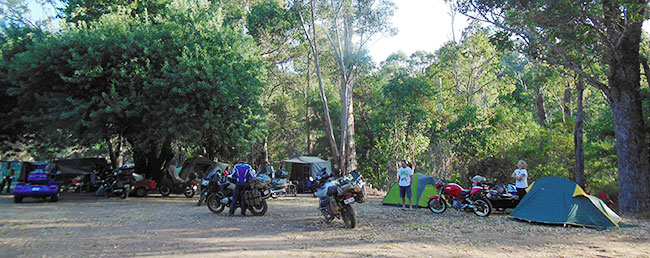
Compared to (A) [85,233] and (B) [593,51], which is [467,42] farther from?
(A) [85,233]

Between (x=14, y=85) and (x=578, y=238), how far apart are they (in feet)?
55.9

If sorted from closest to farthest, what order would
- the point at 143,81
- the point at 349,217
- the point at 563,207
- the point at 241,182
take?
the point at 349,217
the point at 563,207
the point at 241,182
the point at 143,81

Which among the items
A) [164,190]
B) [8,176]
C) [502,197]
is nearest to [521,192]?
[502,197]

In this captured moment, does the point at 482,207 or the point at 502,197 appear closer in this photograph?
the point at 482,207

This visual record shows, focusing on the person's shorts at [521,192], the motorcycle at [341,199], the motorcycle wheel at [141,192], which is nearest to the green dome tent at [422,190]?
the person's shorts at [521,192]

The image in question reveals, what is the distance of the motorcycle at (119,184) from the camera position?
1528 centimetres

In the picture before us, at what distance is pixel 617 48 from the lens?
1057 centimetres

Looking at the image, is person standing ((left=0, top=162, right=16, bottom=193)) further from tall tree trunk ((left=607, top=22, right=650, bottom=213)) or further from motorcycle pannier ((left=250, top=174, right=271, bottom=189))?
tall tree trunk ((left=607, top=22, right=650, bottom=213))

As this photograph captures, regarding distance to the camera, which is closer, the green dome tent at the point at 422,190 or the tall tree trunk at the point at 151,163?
the green dome tent at the point at 422,190

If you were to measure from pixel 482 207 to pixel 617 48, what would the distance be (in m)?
5.44

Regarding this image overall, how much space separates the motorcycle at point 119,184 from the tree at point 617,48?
13.4m

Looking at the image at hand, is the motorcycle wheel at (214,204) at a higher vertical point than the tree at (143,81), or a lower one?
lower

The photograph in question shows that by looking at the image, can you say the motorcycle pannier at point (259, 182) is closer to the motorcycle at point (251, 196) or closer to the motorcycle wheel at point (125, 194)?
the motorcycle at point (251, 196)

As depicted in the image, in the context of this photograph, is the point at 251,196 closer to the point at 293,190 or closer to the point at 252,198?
the point at 252,198
